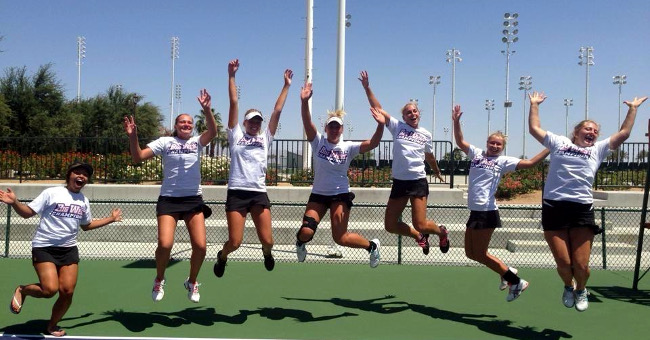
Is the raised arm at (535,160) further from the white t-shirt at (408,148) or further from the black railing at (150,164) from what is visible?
the black railing at (150,164)

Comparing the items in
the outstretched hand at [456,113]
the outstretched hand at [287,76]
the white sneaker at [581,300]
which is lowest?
the white sneaker at [581,300]

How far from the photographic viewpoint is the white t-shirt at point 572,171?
560 cm

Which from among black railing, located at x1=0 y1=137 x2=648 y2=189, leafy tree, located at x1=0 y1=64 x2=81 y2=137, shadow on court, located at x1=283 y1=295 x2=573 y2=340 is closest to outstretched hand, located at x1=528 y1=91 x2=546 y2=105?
shadow on court, located at x1=283 y1=295 x2=573 y2=340

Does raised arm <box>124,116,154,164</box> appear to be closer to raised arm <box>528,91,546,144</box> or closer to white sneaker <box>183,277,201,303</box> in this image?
white sneaker <box>183,277,201,303</box>

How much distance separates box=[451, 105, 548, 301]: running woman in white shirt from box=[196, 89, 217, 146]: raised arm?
2984 mm

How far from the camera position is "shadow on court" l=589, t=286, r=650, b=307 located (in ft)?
24.5

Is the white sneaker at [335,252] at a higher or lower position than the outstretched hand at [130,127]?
lower

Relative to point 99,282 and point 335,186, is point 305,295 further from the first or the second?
point 99,282

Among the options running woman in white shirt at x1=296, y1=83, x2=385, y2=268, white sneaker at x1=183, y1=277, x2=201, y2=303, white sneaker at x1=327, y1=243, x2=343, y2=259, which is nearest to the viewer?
white sneaker at x1=183, y1=277, x2=201, y2=303

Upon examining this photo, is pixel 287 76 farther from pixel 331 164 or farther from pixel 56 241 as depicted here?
pixel 56 241

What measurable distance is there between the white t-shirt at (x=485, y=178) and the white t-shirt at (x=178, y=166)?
3.11 m

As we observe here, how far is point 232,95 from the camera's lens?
6172 millimetres

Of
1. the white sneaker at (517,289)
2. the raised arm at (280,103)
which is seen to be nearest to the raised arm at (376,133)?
the raised arm at (280,103)

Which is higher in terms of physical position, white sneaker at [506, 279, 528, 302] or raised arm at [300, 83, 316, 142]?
raised arm at [300, 83, 316, 142]
